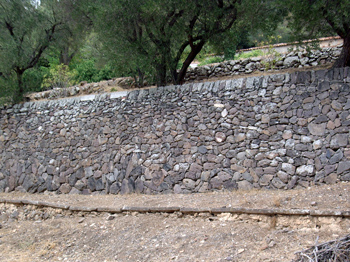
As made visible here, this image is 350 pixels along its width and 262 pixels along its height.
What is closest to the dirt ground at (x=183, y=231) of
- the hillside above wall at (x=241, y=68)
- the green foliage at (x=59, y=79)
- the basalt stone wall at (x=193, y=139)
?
the basalt stone wall at (x=193, y=139)

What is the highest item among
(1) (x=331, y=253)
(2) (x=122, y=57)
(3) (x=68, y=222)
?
(2) (x=122, y=57)

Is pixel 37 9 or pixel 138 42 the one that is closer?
pixel 138 42

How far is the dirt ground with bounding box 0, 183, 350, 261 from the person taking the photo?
4859mm

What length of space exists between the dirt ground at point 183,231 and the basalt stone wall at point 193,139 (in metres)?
0.51

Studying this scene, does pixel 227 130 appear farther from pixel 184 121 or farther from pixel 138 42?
pixel 138 42

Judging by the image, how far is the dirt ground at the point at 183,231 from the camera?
191 inches

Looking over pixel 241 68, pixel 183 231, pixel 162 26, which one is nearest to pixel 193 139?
pixel 183 231

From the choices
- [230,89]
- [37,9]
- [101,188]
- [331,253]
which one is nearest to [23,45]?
[37,9]

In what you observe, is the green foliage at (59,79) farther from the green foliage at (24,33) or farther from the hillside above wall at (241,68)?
the green foliage at (24,33)

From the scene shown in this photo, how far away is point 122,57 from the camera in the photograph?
9.59 m

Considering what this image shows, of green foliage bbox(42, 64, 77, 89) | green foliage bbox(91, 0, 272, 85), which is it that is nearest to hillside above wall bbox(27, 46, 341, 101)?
green foliage bbox(42, 64, 77, 89)

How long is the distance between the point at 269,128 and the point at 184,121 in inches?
89.1

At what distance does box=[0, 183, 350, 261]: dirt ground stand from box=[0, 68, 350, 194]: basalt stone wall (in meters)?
0.51

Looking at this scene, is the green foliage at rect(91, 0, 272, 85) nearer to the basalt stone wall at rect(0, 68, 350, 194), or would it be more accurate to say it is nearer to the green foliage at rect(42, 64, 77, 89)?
the basalt stone wall at rect(0, 68, 350, 194)
